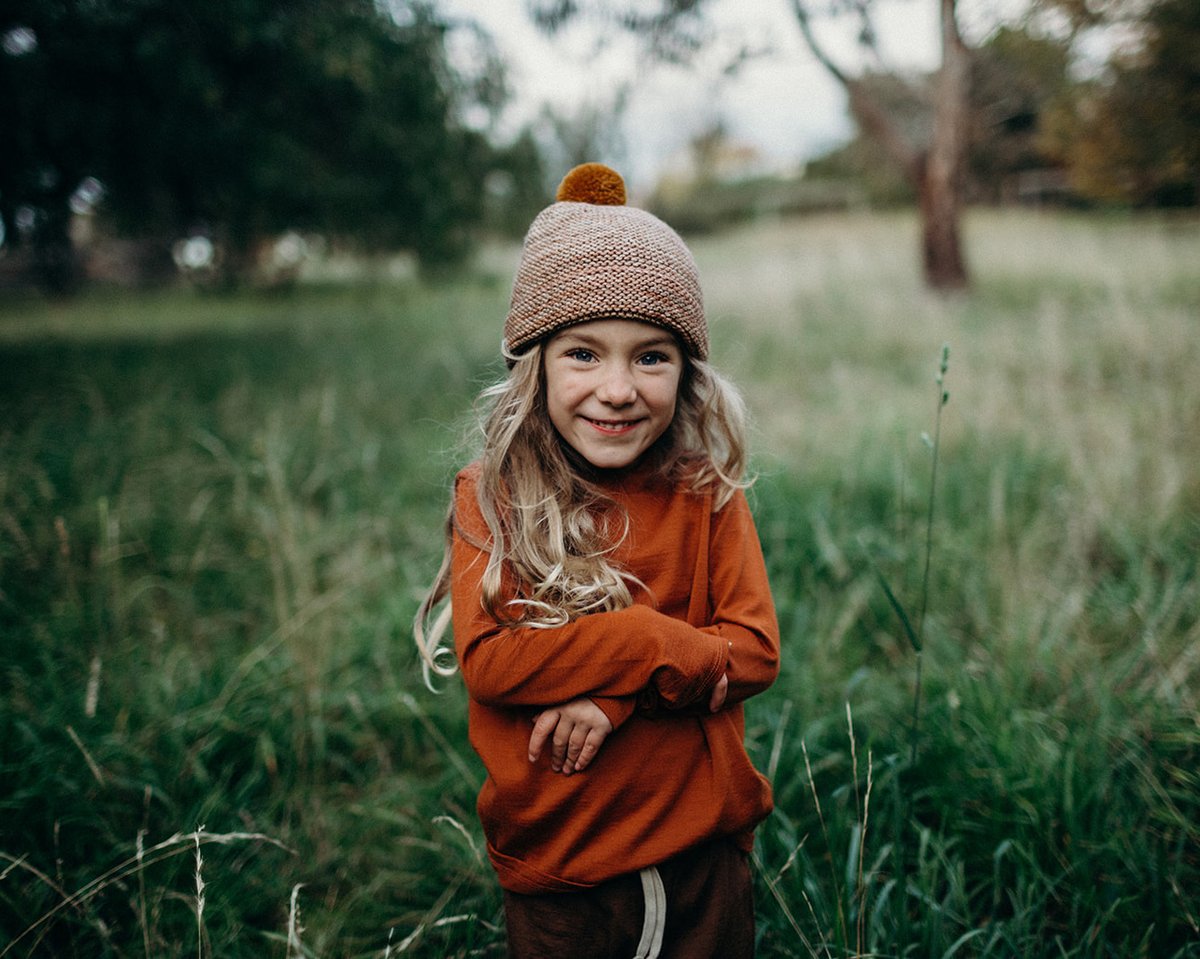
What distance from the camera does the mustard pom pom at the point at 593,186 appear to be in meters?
1.43

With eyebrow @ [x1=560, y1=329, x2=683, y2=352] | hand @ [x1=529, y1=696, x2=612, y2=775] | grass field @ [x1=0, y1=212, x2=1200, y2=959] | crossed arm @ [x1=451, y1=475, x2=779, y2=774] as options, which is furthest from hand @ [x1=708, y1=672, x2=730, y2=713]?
eyebrow @ [x1=560, y1=329, x2=683, y2=352]

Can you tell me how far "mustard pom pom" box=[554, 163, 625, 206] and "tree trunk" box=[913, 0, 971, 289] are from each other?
8.61 metres

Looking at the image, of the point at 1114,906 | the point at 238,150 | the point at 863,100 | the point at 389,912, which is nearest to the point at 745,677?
the point at 1114,906

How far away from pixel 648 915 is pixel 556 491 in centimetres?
74

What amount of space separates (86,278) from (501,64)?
24033mm

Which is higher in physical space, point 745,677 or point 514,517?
point 514,517

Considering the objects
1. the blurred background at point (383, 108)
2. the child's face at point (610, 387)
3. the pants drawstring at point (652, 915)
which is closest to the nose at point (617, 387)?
the child's face at point (610, 387)

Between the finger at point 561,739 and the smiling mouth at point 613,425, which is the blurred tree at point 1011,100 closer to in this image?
the smiling mouth at point 613,425

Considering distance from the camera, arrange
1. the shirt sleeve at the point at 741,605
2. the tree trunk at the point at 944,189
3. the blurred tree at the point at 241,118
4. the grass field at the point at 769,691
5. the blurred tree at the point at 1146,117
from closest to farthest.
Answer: the shirt sleeve at the point at 741,605 → the grass field at the point at 769,691 → the blurred tree at the point at 241,118 → the blurred tree at the point at 1146,117 → the tree trunk at the point at 944,189

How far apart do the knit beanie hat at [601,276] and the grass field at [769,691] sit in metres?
0.48

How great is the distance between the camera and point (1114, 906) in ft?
4.92

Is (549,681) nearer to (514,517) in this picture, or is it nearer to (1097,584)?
(514,517)

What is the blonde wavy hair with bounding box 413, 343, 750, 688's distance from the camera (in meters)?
Result: 1.24

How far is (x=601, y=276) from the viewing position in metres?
1.24
